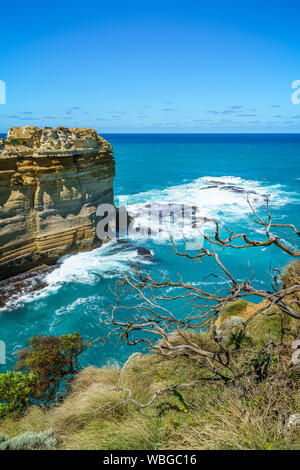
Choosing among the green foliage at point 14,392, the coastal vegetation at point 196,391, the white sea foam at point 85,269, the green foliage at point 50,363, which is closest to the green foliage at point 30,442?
the coastal vegetation at point 196,391

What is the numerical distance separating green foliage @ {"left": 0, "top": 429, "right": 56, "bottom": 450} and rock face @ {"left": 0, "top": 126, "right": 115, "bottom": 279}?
38.8ft

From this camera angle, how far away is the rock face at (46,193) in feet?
50.4

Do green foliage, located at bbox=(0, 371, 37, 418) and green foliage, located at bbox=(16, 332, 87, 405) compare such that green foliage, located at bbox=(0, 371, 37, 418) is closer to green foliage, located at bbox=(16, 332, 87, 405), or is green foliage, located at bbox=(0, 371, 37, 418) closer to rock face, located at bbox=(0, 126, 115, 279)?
green foliage, located at bbox=(16, 332, 87, 405)

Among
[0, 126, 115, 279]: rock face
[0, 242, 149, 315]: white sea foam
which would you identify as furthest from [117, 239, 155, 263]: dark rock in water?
[0, 126, 115, 279]: rock face

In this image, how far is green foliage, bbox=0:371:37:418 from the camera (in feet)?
23.2

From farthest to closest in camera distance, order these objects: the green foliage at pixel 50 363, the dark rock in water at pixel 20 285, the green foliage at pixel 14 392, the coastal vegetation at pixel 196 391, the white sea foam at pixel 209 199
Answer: the white sea foam at pixel 209 199 → the dark rock in water at pixel 20 285 → the green foliage at pixel 50 363 → the green foliage at pixel 14 392 → the coastal vegetation at pixel 196 391

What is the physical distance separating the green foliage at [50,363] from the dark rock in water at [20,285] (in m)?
6.10

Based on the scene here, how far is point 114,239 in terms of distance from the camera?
22.2 m

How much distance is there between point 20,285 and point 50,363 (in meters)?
8.36

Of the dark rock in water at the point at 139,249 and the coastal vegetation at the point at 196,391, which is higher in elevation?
the coastal vegetation at the point at 196,391

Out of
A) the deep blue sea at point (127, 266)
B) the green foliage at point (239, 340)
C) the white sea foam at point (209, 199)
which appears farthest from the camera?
the white sea foam at point (209, 199)

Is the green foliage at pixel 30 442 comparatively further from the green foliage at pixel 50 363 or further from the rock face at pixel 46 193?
the rock face at pixel 46 193

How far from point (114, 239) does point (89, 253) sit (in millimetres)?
3053
